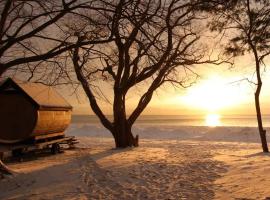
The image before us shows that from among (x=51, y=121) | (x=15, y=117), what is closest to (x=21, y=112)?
(x=15, y=117)

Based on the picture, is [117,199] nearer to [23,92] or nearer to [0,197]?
[0,197]

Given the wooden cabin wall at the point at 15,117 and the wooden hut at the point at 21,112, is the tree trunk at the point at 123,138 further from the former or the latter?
the wooden cabin wall at the point at 15,117

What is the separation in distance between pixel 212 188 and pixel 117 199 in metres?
2.66

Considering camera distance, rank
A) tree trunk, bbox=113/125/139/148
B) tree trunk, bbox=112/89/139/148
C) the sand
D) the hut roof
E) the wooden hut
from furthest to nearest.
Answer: tree trunk, bbox=113/125/139/148
tree trunk, bbox=112/89/139/148
the hut roof
the wooden hut
the sand

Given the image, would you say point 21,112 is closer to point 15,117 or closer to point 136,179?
point 15,117

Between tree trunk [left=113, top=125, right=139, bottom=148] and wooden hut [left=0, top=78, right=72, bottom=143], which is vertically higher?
wooden hut [left=0, top=78, right=72, bottom=143]

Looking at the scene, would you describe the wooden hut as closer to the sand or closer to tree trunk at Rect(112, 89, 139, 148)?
the sand

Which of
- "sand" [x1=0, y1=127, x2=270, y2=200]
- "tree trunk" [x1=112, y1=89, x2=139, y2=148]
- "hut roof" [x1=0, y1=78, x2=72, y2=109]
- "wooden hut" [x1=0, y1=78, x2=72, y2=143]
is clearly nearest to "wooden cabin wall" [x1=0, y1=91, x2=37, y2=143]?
"wooden hut" [x1=0, y1=78, x2=72, y2=143]

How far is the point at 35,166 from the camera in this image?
50.4ft

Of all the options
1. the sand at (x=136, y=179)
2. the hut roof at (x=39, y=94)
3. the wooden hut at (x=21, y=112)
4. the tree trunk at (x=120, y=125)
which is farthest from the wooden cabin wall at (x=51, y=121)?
the tree trunk at (x=120, y=125)

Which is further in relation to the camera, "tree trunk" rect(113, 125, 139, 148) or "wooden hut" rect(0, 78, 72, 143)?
"tree trunk" rect(113, 125, 139, 148)

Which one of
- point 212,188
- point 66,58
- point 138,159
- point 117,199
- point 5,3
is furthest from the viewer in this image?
point 138,159

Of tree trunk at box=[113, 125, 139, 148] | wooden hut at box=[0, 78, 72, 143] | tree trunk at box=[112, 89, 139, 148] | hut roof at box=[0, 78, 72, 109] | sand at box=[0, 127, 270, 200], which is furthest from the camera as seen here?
tree trunk at box=[113, 125, 139, 148]

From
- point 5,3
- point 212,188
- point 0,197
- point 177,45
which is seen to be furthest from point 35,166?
point 177,45
